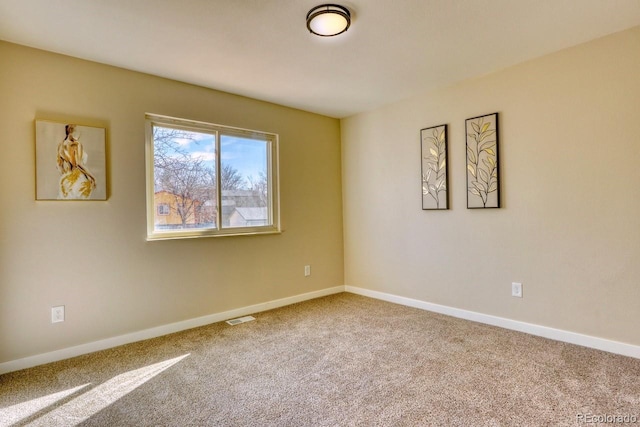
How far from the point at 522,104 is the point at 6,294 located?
4251mm

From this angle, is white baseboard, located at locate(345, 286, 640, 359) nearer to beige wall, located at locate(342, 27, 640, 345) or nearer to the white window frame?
beige wall, located at locate(342, 27, 640, 345)

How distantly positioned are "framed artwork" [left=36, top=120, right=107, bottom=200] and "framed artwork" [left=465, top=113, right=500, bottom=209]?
3236mm

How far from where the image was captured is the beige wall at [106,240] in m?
2.42

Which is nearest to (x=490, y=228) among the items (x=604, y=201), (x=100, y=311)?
(x=604, y=201)

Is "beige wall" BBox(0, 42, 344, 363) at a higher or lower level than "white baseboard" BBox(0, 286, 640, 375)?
higher

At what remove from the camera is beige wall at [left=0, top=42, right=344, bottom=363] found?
2416mm

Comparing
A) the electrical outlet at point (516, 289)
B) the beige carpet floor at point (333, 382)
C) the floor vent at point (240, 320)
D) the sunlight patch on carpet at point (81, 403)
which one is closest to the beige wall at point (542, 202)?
the electrical outlet at point (516, 289)

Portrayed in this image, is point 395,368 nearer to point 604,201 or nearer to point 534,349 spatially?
point 534,349

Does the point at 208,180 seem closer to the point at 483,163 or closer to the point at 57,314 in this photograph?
the point at 57,314

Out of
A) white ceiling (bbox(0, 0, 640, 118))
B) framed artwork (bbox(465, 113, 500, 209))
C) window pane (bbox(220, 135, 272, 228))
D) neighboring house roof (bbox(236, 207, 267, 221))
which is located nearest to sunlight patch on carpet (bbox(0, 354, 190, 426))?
window pane (bbox(220, 135, 272, 228))

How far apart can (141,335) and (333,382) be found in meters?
1.81

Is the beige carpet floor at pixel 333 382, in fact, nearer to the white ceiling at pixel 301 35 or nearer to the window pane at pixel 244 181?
the window pane at pixel 244 181

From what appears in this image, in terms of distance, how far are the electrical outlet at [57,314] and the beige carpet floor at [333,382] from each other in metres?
0.33

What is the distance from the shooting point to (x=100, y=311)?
8.95ft
